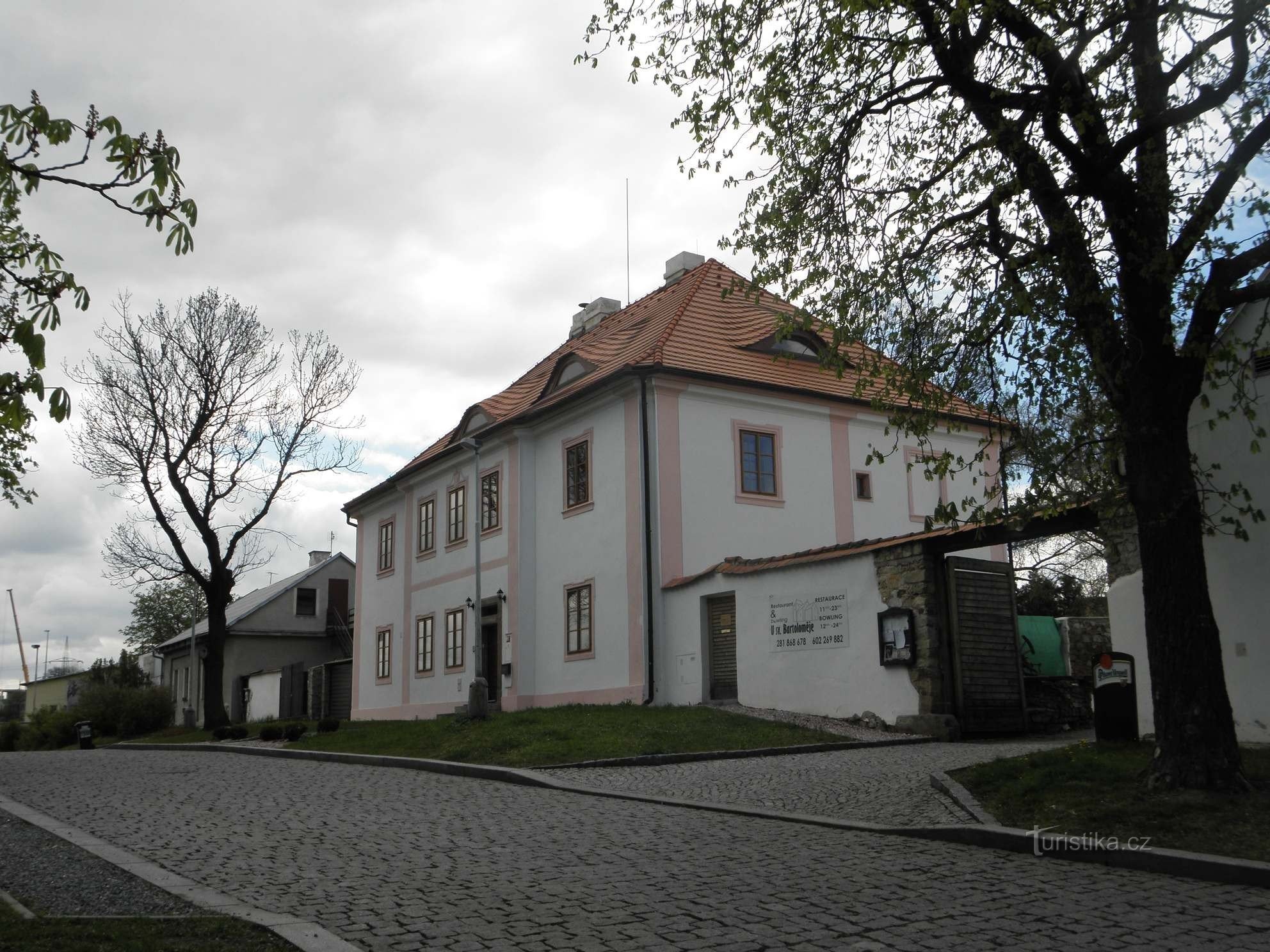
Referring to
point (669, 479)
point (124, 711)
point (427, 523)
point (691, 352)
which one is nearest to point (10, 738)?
point (124, 711)

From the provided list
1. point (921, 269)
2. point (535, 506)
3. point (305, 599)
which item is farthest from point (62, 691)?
point (921, 269)

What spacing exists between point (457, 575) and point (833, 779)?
1886 cm

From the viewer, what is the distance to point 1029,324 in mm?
10023

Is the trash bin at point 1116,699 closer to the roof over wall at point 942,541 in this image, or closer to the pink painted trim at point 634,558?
the roof over wall at point 942,541

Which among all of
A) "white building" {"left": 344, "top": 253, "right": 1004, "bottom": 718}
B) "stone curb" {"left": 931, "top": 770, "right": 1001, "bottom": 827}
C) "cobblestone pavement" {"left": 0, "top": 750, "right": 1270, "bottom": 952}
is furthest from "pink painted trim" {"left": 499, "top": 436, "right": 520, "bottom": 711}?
"stone curb" {"left": 931, "top": 770, "right": 1001, "bottom": 827}

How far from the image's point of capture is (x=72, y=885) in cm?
735

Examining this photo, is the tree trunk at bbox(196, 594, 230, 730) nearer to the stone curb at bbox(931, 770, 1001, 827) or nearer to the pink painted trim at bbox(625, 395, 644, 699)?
the pink painted trim at bbox(625, 395, 644, 699)

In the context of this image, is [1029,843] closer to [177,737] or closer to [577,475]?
[577,475]

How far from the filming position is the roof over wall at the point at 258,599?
5528 centimetres

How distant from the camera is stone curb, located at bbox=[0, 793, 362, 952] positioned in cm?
570

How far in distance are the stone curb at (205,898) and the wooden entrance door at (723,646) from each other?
12694mm

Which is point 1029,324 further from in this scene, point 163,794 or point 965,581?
point 163,794

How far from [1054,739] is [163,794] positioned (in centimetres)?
1177

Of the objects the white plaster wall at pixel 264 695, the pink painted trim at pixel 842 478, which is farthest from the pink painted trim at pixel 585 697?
the white plaster wall at pixel 264 695
